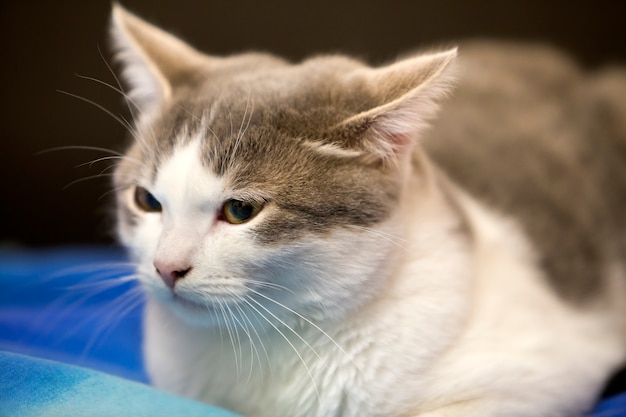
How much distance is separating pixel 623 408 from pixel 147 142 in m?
1.12

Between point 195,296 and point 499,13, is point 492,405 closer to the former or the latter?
point 195,296

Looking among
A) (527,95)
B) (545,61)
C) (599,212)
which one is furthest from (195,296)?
(545,61)

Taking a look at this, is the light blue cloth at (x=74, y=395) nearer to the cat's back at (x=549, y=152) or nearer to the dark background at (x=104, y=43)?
the cat's back at (x=549, y=152)

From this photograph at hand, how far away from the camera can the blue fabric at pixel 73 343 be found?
1061 mm

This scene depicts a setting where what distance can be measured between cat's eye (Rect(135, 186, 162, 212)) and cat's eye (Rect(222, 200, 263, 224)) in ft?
0.59

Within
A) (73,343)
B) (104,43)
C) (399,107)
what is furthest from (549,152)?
(104,43)

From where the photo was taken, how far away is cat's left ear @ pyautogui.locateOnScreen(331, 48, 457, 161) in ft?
3.58

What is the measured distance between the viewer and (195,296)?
1079mm

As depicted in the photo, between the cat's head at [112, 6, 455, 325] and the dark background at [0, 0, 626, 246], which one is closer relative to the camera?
the cat's head at [112, 6, 455, 325]

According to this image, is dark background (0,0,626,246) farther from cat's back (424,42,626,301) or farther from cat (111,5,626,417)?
cat (111,5,626,417)

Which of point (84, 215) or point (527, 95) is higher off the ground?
point (527, 95)

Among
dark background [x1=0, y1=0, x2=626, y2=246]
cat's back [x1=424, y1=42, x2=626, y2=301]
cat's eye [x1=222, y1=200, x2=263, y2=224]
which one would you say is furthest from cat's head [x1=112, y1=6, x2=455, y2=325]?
dark background [x1=0, y1=0, x2=626, y2=246]

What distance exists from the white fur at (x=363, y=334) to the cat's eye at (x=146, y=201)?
3.2 inches

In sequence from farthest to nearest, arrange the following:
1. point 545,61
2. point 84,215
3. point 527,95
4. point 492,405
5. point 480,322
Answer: point 84,215 → point 545,61 → point 527,95 → point 480,322 → point 492,405
